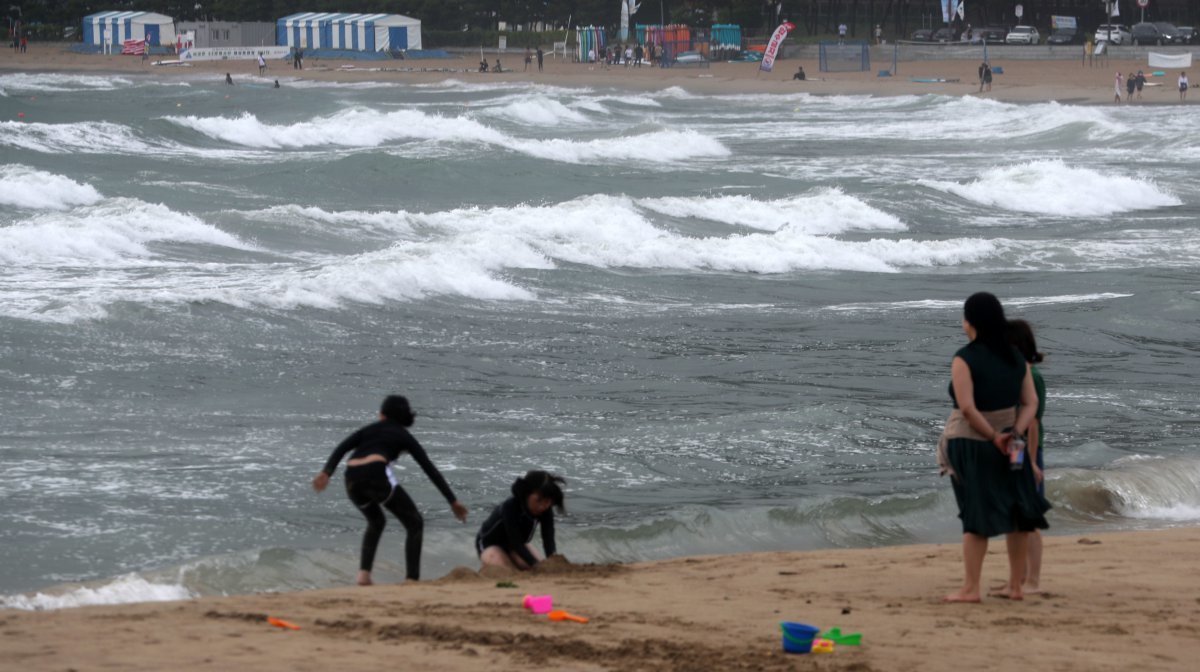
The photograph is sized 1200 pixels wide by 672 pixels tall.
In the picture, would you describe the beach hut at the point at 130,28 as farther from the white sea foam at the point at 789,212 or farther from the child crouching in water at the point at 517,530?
the child crouching in water at the point at 517,530

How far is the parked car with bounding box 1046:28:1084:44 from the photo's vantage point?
3148 inches

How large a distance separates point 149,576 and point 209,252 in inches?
553

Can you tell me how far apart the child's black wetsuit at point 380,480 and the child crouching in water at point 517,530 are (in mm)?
294

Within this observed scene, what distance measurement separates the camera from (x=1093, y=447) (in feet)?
38.0

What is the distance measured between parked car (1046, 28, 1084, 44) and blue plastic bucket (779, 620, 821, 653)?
79095 mm

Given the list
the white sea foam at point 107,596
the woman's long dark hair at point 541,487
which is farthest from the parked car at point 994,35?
the white sea foam at point 107,596

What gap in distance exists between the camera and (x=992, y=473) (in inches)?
253

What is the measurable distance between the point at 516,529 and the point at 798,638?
2378 millimetres

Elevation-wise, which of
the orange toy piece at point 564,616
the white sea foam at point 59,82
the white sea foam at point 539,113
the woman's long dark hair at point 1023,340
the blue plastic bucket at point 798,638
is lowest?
the orange toy piece at point 564,616

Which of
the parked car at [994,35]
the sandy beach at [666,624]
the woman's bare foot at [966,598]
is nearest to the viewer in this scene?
the sandy beach at [666,624]

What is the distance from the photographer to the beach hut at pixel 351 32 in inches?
3826

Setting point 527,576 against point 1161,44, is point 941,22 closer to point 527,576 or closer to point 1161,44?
point 1161,44

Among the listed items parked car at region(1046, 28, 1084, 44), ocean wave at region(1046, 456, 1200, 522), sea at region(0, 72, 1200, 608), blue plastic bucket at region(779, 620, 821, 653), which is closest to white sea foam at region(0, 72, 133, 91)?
sea at region(0, 72, 1200, 608)

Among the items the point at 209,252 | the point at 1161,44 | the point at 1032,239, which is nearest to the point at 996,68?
the point at 1161,44
